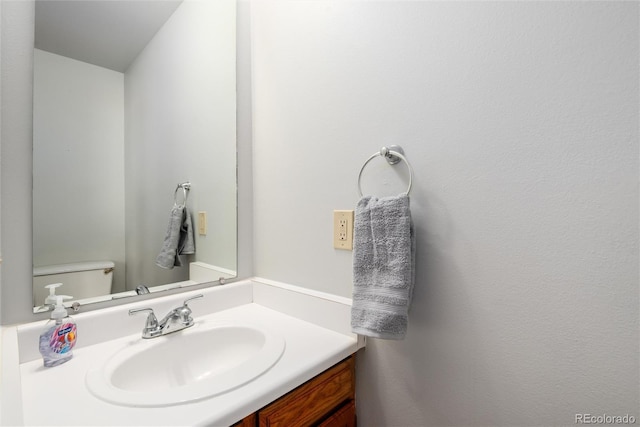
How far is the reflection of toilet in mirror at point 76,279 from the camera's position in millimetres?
806

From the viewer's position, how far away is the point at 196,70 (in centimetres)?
122

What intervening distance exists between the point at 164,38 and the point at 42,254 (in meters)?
0.88

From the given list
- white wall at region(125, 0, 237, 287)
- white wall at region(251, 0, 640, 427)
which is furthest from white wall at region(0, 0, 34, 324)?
white wall at region(251, 0, 640, 427)

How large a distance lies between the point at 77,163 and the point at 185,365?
72cm

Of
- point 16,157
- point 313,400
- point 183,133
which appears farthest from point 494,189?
point 16,157

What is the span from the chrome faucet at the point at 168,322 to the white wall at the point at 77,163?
0.53ft

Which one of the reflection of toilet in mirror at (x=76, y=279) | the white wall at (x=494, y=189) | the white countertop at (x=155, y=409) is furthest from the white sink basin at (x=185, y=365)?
the white wall at (x=494, y=189)

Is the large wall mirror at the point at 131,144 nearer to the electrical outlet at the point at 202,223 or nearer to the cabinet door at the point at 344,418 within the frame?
the electrical outlet at the point at 202,223

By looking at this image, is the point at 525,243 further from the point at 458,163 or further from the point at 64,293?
the point at 64,293

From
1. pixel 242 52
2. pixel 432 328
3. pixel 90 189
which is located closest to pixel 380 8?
pixel 242 52

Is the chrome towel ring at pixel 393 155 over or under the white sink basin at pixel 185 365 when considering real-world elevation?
over

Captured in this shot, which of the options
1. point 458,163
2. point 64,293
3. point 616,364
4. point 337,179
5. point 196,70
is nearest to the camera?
point 616,364

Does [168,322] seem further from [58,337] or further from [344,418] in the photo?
[344,418]

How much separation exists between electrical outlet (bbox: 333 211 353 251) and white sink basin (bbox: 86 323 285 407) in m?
0.35
